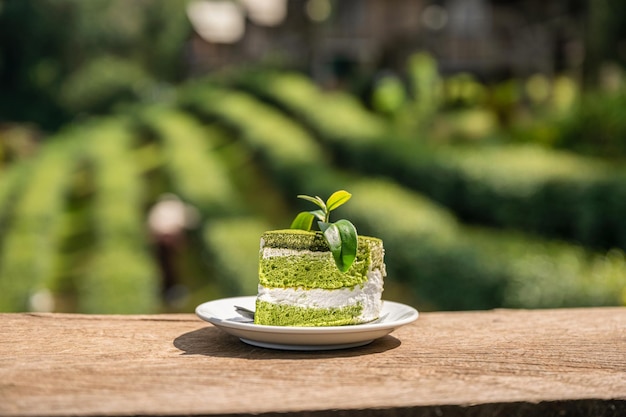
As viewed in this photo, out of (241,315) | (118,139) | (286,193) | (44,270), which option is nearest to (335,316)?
(241,315)

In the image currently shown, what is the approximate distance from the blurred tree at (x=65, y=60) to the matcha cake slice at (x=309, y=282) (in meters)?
36.8

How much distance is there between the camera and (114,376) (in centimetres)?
152

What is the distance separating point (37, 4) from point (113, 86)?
519cm

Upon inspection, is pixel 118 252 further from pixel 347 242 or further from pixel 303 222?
pixel 347 242

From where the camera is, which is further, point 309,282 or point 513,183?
point 513,183

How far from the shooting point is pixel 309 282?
179cm

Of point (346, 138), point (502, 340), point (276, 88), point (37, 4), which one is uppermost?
point (37, 4)

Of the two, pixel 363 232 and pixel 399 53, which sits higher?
pixel 399 53

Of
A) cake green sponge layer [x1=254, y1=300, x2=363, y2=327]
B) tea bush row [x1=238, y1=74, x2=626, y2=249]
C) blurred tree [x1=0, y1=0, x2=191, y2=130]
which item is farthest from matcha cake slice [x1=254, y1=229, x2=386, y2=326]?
blurred tree [x1=0, y1=0, x2=191, y2=130]

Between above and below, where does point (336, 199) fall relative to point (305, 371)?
above

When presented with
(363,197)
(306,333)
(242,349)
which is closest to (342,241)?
(306,333)

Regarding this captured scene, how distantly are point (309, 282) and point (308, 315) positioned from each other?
8cm

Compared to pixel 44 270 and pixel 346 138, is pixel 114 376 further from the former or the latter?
pixel 346 138

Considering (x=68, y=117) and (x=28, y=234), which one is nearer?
(x=28, y=234)
